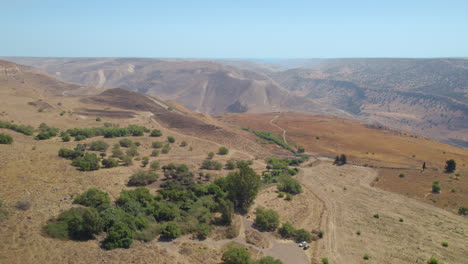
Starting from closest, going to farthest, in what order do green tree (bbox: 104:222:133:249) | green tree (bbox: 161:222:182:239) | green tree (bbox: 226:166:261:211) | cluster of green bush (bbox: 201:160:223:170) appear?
green tree (bbox: 104:222:133:249)
green tree (bbox: 161:222:182:239)
green tree (bbox: 226:166:261:211)
cluster of green bush (bbox: 201:160:223:170)

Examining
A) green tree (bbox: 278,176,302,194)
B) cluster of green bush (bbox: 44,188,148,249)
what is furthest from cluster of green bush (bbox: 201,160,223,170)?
cluster of green bush (bbox: 44,188,148,249)

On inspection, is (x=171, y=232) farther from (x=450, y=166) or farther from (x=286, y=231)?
(x=450, y=166)

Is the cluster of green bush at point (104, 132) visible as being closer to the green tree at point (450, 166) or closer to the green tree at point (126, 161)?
the green tree at point (126, 161)

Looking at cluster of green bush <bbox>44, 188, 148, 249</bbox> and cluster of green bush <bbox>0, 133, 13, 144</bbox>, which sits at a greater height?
cluster of green bush <bbox>0, 133, 13, 144</bbox>

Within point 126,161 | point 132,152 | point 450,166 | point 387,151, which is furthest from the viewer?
point 387,151

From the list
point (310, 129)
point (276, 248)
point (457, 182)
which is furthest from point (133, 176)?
point (310, 129)

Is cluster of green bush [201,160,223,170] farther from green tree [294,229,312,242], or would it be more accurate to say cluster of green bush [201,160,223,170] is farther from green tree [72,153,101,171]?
green tree [294,229,312,242]

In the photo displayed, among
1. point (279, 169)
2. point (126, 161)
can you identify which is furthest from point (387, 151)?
point (126, 161)
